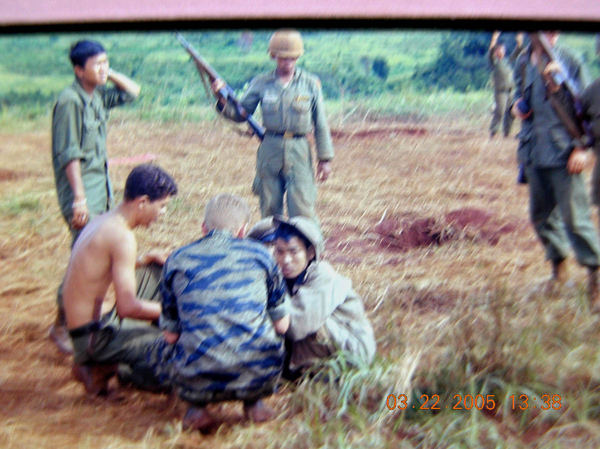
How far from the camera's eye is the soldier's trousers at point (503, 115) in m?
2.95

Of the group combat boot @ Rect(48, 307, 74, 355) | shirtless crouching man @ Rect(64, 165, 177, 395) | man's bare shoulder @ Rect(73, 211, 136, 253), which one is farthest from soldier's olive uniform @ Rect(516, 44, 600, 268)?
combat boot @ Rect(48, 307, 74, 355)

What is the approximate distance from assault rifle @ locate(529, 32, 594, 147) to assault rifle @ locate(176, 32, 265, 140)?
1.22m

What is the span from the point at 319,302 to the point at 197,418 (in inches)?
26.0

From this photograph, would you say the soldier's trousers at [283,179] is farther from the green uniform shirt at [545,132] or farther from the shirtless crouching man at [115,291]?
the green uniform shirt at [545,132]

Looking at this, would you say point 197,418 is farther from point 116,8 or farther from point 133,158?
point 116,8

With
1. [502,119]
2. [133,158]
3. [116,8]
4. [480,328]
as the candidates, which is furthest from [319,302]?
[116,8]

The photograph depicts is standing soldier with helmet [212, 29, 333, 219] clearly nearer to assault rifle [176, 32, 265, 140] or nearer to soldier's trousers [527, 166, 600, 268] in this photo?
assault rifle [176, 32, 265, 140]

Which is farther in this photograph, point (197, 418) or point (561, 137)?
point (561, 137)

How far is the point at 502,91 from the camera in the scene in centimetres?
290

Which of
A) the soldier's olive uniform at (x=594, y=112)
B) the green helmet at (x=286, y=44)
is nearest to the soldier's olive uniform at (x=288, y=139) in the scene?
the green helmet at (x=286, y=44)

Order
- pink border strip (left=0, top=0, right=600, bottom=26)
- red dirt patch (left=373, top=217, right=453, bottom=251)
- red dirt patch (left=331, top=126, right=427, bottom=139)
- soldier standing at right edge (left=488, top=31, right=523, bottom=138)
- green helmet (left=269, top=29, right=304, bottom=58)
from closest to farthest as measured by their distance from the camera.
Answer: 1. pink border strip (left=0, top=0, right=600, bottom=26)
2. green helmet (left=269, top=29, right=304, bottom=58)
3. soldier standing at right edge (left=488, top=31, right=523, bottom=138)
4. red dirt patch (left=373, top=217, right=453, bottom=251)
5. red dirt patch (left=331, top=126, right=427, bottom=139)

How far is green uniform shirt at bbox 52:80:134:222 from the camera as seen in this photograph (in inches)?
110

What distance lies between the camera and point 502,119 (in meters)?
3.04

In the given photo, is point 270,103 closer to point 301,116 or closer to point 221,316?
point 301,116
